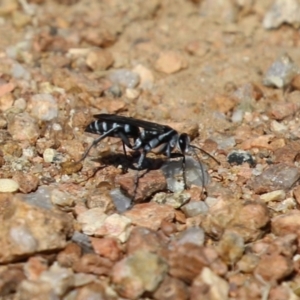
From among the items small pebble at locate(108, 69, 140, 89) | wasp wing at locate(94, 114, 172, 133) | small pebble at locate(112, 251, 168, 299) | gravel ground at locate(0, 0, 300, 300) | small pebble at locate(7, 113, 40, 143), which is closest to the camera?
small pebble at locate(112, 251, 168, 299)

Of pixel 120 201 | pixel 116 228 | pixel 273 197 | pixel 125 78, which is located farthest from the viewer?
pixel 125 78

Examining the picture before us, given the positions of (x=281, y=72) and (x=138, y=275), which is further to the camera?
(x=281, y=72)

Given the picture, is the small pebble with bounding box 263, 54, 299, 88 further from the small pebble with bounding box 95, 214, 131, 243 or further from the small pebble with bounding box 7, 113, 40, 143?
the small pebble with bounding box 95, 214, 131, 243

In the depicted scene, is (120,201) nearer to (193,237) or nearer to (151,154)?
(193,237)

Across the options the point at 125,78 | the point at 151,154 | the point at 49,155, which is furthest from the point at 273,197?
the point at 125,78

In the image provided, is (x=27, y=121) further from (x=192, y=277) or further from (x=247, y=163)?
(x=192, y=277)

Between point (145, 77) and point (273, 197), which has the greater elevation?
point (145, 77)

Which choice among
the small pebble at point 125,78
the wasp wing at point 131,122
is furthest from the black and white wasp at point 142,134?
the small pebble at point 125,78

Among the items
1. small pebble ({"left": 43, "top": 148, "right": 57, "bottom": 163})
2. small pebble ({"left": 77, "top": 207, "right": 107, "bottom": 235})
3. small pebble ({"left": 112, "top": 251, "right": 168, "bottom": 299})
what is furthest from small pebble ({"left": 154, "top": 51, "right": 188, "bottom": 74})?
small pebble ({"left": 112, "top": 251, "right": 168, "bottom": 299})
